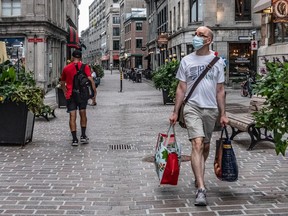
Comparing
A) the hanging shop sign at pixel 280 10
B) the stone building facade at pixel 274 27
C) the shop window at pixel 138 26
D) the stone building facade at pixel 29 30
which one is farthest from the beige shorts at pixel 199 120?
the shop window at pixel 138 26

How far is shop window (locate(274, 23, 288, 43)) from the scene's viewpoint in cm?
1698

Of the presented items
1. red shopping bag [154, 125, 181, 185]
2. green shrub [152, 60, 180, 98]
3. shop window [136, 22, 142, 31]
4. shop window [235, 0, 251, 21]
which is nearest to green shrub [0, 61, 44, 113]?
red shopping bag [154, 125, 181, 185]

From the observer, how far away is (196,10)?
41.2 m

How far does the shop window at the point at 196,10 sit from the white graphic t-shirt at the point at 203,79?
113 ft

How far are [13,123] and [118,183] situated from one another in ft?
12.6

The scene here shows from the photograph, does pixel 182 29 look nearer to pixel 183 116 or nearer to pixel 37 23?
pixel 37 23

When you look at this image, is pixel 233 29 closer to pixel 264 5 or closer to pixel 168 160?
pixel 264 5

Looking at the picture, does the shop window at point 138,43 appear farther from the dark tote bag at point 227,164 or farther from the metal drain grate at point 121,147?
the dark tote bag at point 227,164

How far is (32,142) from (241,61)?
98.9 ft

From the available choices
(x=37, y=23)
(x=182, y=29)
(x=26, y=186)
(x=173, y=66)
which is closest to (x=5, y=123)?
(x=26, y=186)

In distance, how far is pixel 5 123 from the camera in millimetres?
10109

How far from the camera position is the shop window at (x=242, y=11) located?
39031mm

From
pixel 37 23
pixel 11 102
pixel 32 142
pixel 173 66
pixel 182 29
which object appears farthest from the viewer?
pixel 182 29

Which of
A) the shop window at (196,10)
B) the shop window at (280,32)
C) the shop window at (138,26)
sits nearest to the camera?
the shop window at (280,32)
